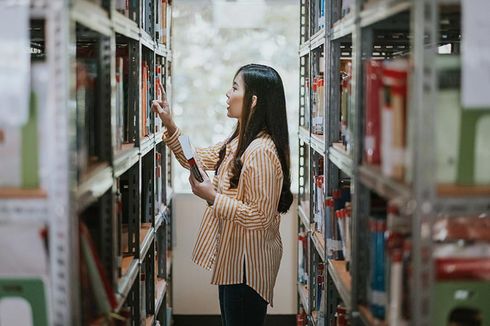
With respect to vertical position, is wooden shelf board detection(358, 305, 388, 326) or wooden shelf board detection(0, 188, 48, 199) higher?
wooden shelf board detection(0, 188, 48, 199)

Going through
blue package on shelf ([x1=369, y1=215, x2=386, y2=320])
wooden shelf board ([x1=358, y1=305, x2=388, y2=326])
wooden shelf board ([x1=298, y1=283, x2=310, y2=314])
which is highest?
→ blue package on shelf ([x1=369, y1=215, x2=386, y2=320])

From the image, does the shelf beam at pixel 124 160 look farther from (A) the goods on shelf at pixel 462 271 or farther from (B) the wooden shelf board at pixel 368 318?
(A) the goods on shelf at pixel 462 271

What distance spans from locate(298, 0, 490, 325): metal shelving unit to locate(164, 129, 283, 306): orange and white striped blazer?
237mm

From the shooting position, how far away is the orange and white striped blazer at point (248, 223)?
3055 millimetres

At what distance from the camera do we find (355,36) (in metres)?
2.28

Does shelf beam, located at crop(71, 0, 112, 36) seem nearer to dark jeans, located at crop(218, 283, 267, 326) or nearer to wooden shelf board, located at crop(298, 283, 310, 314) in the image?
dark jeans, located at crop(218, 283, 267, 326)

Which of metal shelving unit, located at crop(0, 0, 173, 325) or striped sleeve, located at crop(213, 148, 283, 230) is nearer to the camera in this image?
metal shelving unit, located at crop(0, 0, 173, 325)

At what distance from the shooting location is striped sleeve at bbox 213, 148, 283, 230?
3.05 m

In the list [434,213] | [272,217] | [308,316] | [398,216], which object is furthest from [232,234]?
[434,213]

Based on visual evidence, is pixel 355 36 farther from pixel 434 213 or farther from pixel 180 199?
pixel 180 199

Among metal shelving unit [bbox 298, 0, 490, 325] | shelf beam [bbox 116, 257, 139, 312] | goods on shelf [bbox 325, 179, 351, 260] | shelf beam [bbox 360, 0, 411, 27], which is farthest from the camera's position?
goods on shelf [bbox 325, 179, 351, 260]

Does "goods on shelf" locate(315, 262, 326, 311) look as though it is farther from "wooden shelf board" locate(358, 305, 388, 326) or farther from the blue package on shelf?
the blue package on shelf

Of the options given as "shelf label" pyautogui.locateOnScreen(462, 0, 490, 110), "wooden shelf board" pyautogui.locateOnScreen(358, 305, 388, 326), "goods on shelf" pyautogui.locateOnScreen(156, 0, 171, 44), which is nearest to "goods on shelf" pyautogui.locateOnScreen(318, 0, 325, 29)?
"goods on shelf" pyautogui.locateOnScreen(156, 0, 171, 44)

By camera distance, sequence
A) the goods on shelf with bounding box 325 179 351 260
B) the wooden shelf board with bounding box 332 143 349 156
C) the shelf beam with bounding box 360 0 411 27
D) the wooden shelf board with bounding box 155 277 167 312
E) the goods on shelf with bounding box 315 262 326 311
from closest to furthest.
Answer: the shelf beam with bounding box 360 0 411 27 < the wooden shelf board with bounding box 332 143 349 156 < the goods on shelf with bounding box 325 179 351 260 < the goods on shelf with bounding box 315 262 326 311 < the wooden shelf board with bounding box 155 277 167 312
